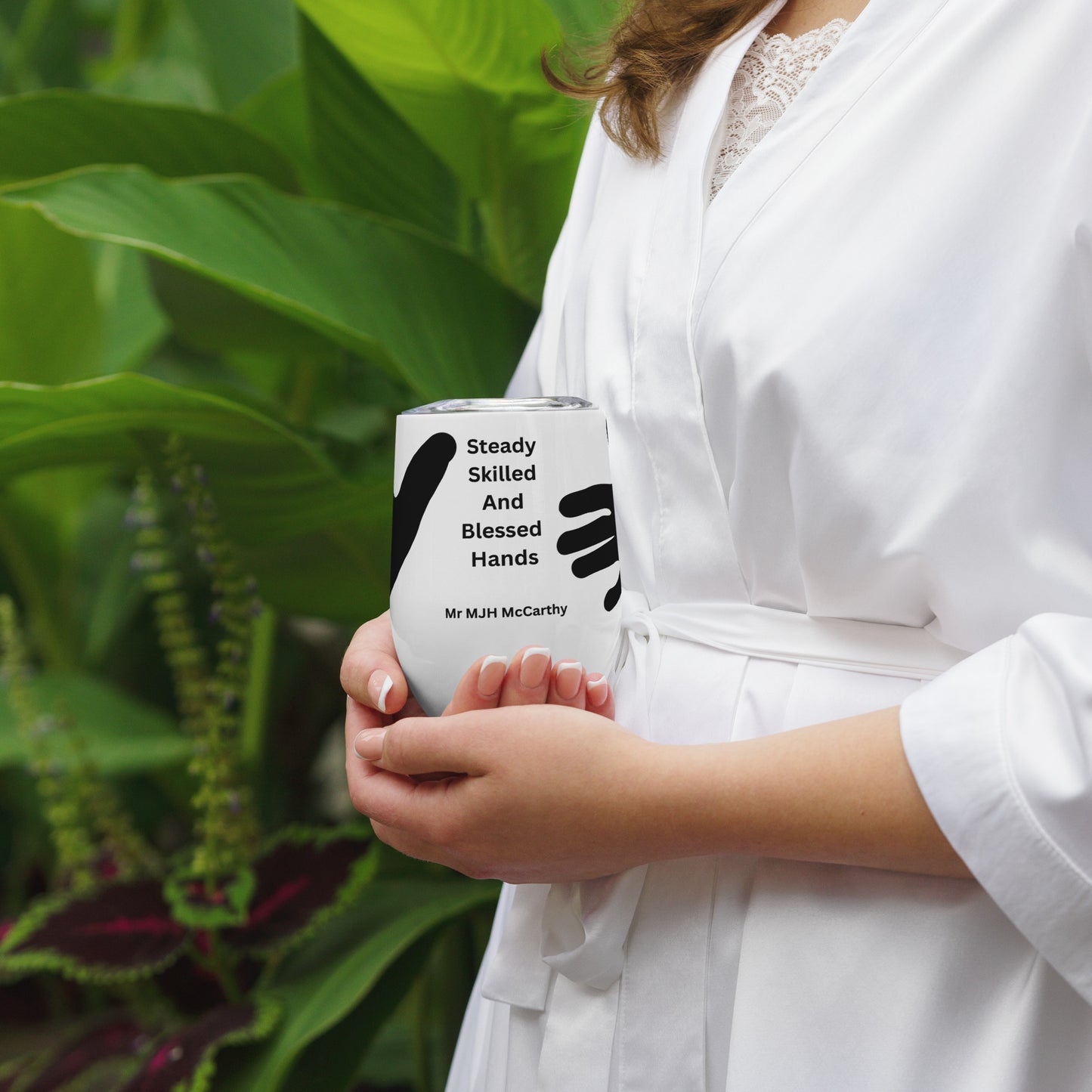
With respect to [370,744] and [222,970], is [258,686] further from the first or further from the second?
[370,744]

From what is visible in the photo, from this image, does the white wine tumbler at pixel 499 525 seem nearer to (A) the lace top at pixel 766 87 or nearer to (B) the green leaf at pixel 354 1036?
(A) the lace top at pixel 766 87

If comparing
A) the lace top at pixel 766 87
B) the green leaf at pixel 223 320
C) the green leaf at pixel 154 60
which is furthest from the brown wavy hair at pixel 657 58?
the green leaf at pixel 154 60

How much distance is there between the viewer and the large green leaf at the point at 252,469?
2.40 ft

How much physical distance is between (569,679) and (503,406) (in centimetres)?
11

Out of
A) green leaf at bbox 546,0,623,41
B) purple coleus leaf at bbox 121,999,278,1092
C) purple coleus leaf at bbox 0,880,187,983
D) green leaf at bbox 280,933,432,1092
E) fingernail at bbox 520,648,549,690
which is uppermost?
green leaf at bbox 546,0,623,41

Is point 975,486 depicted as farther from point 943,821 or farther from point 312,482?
point 312,482

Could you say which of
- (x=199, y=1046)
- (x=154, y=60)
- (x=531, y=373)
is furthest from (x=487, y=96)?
(x=154, y=60)

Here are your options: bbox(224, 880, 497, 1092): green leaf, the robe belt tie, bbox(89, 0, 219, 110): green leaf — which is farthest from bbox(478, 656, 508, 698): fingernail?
bbox(89, 0, 219, 110): green leaf

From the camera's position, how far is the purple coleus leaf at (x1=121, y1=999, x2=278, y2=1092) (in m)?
0.86

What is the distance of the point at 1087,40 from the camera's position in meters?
0.44

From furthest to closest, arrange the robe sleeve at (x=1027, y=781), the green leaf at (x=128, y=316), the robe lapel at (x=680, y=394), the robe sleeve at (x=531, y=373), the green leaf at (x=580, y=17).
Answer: the green leaf at (x=128, y=316), the green leaf at (x=580, y=17), the robe sleeve at (x=531, y=373), the robe lapel at (x=680, y=394), the robe sleeve at (x=1027, y=781)

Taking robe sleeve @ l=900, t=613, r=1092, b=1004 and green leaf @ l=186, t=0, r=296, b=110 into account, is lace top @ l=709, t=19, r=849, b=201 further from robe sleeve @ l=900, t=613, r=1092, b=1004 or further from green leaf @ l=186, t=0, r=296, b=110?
green leaf @ l=186, t=0, r=296, b=110

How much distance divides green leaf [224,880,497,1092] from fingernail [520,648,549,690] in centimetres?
54

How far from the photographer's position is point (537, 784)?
1.42 ft
